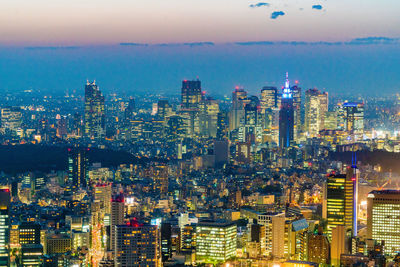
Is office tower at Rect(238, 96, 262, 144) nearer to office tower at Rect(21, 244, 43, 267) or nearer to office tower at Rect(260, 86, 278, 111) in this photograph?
office tower at Rect(260, 86, 278, 111)

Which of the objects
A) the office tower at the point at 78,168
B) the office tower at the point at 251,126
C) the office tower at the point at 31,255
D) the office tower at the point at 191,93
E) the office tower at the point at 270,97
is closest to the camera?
the office tower at the point at 31,255

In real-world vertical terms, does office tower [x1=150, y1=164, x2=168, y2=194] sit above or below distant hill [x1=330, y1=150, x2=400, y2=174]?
below

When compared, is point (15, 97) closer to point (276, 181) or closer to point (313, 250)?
point (276, 181)

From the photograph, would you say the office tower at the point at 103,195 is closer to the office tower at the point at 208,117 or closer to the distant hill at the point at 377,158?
the distant hill at the point at 377,158

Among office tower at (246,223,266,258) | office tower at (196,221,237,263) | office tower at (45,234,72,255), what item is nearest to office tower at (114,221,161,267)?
office tower at (196,221,237,263)

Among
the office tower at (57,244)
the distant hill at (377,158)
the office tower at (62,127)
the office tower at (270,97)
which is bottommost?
the office tower at (57,244)

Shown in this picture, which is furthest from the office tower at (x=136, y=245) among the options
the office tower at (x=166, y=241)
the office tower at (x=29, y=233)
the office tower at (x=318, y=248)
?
the office tower at (x=29, y=233)
